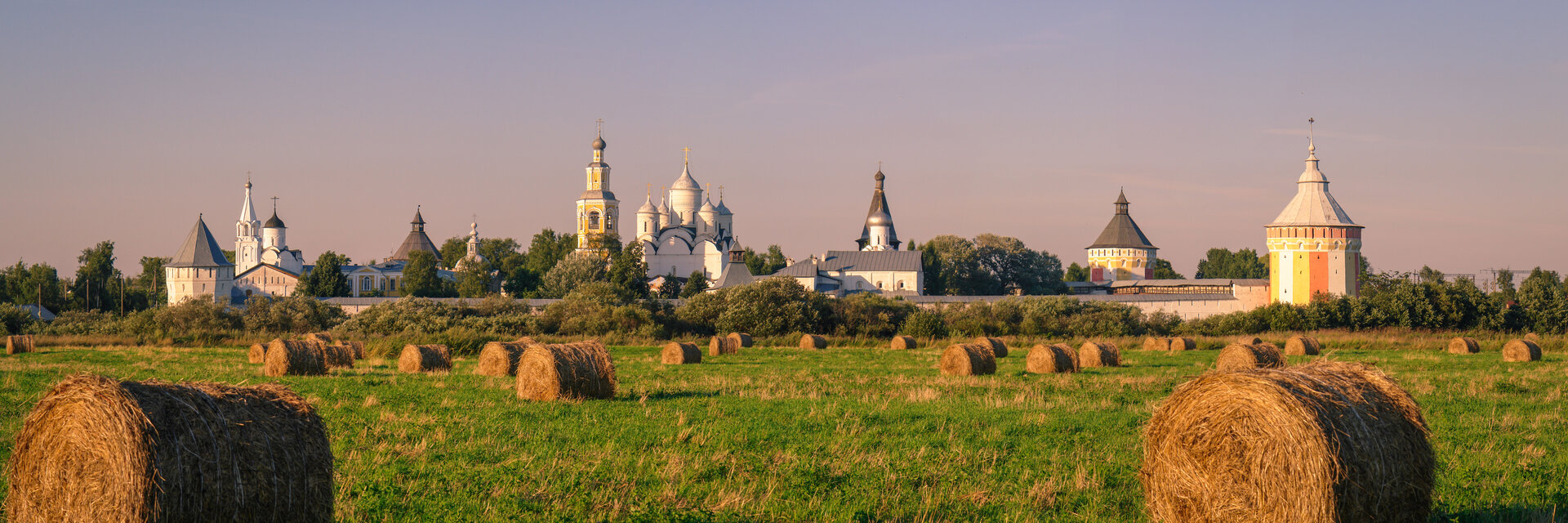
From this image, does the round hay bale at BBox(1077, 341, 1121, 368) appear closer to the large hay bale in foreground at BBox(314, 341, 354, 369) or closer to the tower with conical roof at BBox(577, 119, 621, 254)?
the large hay bale in foreground at BBox(314, 341, 354, 369)

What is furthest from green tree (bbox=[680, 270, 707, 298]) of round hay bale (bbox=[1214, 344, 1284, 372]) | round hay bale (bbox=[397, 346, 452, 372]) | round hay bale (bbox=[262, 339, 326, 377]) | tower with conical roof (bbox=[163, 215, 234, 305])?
round hay bale (bbox=[1214, 344, 1284, 372])

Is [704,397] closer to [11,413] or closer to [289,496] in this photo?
[11,413]

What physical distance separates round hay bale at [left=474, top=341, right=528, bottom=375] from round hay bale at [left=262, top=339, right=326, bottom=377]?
2930 millimetres

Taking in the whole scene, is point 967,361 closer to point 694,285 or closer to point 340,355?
point 340,355

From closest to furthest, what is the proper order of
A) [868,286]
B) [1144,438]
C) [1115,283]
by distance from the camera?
[1144,438], [868,286], [1115,283]

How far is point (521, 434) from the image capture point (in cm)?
1152

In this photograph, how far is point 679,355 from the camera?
26672 millimetres

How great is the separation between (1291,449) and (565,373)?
10.3m

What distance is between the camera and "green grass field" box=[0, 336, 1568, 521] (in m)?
8.08

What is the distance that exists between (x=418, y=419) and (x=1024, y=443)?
637 centimetres

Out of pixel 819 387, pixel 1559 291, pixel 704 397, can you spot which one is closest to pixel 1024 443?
pixel 704 397

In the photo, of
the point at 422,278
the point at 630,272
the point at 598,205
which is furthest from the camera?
the point at 598,205

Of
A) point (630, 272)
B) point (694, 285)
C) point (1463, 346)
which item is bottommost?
point (1463, 346)

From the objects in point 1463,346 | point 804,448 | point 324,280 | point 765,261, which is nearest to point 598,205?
point 765,261
